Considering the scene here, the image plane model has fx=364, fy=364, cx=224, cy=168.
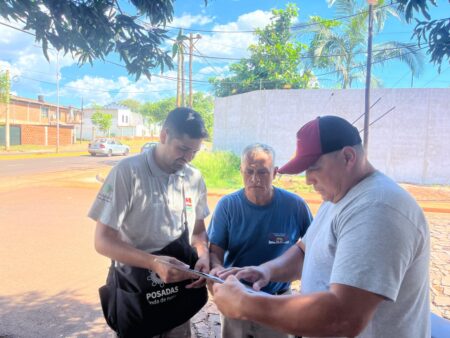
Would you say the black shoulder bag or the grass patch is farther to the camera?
the grass patch

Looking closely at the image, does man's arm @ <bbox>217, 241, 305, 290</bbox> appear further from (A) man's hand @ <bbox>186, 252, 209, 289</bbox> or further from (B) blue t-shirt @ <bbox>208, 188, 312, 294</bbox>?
(B) blue t-shirt @ <bbox>208, 188, 312, 294</bbox>

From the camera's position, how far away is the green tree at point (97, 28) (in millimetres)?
2090

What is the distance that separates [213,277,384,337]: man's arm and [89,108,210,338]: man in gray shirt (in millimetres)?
734

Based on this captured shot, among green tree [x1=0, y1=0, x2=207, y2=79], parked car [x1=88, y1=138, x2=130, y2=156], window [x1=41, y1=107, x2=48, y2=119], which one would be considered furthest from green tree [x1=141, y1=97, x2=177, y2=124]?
green tree [x1=0, y1=0, x2=207, y2=79]

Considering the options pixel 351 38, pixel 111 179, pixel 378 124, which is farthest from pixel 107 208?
pixel 351 38

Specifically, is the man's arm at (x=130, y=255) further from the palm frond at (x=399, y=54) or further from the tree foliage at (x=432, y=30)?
the palm frond at (x=399, y=54)

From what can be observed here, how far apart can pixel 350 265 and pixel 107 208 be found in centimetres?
131

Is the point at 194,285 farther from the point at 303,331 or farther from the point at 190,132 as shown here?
the point at 303,331

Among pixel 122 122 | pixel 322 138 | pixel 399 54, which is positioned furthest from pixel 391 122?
pixel 122 122

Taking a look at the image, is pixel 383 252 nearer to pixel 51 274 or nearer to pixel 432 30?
pixel 432 30

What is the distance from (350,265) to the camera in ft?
3.48

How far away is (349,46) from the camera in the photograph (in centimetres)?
1752

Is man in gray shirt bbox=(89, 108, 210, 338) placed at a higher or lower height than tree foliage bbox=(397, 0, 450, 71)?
lower

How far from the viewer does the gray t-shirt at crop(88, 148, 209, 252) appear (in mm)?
1939
